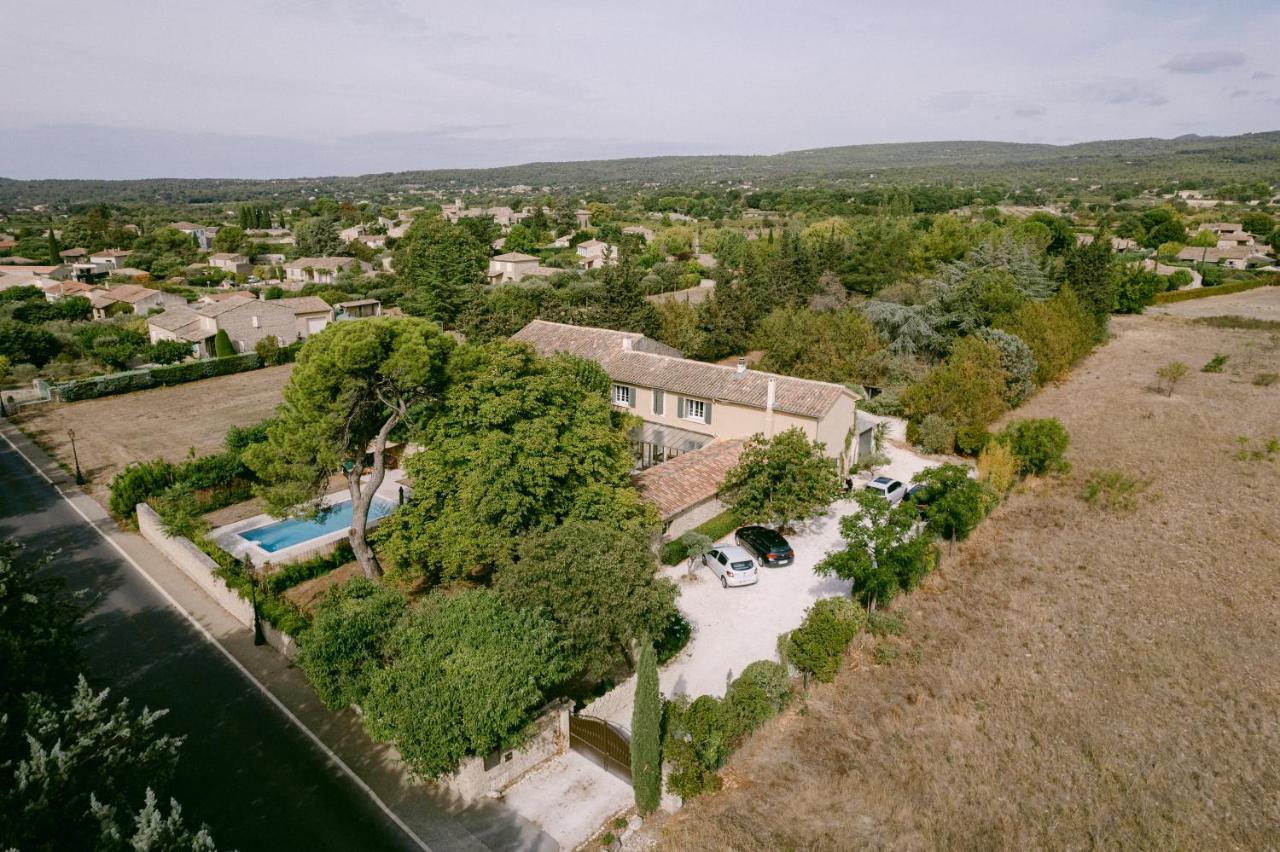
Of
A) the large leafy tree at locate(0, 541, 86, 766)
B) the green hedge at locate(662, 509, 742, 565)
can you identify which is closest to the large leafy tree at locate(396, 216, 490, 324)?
the green hedge at locate(662, 509, 742, 565)

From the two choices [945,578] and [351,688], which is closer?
[351,688]

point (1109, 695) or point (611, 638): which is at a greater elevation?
point (611, 638)

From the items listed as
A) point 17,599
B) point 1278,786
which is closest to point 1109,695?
point 1278,786

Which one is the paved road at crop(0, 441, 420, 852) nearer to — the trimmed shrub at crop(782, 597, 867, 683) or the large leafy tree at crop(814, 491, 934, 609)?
the trimmed shrub at crop(782, 597, 867, 683)

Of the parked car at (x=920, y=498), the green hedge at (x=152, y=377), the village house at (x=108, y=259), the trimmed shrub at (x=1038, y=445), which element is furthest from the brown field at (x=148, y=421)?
the village house at (x=108, y=259)

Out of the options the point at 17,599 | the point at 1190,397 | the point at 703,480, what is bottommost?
the point at 1190,397

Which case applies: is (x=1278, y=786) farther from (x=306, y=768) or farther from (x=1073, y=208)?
(x=1073, y=208)

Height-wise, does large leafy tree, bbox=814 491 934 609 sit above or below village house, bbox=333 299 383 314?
above
